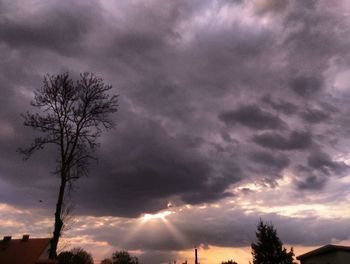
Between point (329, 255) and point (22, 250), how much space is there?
45.9 meters

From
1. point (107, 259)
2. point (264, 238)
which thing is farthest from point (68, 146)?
point (107, 259)

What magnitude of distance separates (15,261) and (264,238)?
1498 inches

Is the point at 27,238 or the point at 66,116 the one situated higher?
the point at 66,116

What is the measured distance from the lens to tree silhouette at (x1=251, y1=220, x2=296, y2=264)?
37219 millimetres

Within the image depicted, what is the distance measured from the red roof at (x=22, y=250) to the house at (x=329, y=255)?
38.6 meters

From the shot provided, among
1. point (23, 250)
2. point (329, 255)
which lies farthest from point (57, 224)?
point (23, 250)

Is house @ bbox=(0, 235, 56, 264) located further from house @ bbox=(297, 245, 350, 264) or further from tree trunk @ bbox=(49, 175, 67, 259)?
house @ bbox=(297, 245, 350, 264)

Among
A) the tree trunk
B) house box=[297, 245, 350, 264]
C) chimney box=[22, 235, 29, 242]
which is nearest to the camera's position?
the tree trunk

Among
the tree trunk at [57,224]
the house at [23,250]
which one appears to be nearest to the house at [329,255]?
the tree trunk at [57,224]

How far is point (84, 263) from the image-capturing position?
66.8m

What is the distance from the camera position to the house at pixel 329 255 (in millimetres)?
30844

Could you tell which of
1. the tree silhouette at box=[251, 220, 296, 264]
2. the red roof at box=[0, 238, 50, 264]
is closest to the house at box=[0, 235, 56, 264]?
the red roof at box=[0, 238, 50, 264]

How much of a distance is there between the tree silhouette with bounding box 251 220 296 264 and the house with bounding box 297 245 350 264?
7.16ft

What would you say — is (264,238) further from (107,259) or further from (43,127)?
(107,259)
